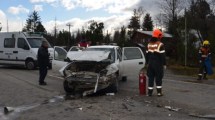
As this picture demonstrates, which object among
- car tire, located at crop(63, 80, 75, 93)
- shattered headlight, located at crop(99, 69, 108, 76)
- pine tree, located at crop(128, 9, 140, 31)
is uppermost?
pine tree, located at crop(128, 9, 140, 31)

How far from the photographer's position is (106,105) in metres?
10.0

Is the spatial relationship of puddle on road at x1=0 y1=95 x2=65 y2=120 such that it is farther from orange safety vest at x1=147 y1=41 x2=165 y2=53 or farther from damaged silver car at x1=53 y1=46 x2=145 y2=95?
orange safety vest at x1=147 y1=41 x2=165 y2=53

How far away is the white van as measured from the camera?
907 inches

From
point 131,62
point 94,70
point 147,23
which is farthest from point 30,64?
point 147,23

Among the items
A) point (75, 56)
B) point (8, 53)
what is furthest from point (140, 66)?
point (8, 53)

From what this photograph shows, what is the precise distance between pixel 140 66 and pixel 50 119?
7.42 m

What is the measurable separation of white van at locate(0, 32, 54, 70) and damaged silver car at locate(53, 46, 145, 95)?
29.8ft

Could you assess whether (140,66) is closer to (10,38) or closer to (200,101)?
(200,101)

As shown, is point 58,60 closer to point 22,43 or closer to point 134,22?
point 22,43

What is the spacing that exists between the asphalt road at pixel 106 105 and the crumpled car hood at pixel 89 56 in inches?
49.2

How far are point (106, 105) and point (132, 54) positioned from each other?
561 centimetres

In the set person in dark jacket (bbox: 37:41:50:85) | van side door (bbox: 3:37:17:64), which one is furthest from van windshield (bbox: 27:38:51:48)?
person in dark jacket (bbox: 37:41:50:85)

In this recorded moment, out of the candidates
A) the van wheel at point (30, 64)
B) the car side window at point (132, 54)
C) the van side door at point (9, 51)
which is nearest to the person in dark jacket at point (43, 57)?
the car side window at point (132, 54)

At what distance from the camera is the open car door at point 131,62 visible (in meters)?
14.7
